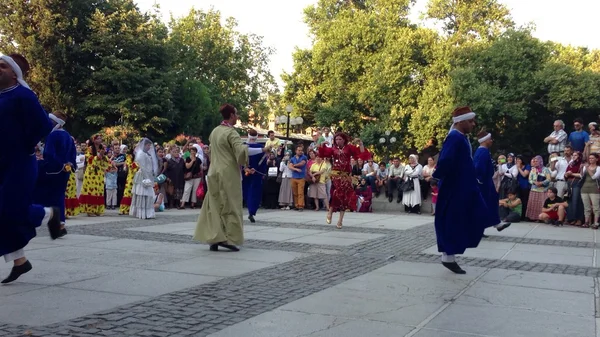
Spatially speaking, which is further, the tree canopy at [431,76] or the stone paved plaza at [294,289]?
the tree canopy at [431,76]

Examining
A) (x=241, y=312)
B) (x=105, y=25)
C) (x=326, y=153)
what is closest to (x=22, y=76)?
(x=241, y=312)

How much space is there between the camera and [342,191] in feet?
41.8

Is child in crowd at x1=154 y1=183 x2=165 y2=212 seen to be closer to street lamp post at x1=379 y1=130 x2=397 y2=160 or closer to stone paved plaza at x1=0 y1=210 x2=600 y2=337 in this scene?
stone paved plaza at x1=0 y1=210 x2=600 y2=337

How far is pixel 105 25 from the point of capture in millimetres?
35625

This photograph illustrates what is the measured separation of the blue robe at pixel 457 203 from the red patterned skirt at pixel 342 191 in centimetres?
493

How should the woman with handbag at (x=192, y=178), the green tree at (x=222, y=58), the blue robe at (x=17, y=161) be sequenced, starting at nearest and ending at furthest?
the blue robe at (x=17, y=161), the woman with handbag at (x=192, y=178), the green tree at (x=222, y=58)

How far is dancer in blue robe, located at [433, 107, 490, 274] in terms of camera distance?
7598 millimetres

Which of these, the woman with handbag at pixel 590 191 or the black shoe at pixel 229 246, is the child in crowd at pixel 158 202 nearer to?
the black shoe at pixel 229 246

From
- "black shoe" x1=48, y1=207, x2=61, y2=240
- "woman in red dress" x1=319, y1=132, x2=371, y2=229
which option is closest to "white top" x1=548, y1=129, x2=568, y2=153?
"woman in red dress" x1=319, y1=132, x2=371, y2=229

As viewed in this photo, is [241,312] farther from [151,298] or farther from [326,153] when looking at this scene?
[326,153]

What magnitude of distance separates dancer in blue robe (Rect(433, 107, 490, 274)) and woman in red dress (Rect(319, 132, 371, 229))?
15.8ft

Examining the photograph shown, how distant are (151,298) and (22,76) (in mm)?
2352

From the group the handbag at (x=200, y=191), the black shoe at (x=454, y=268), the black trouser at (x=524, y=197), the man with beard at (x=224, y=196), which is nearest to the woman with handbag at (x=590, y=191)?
the black trouser at (x=524, y=197)

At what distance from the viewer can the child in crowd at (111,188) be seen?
16953mm
